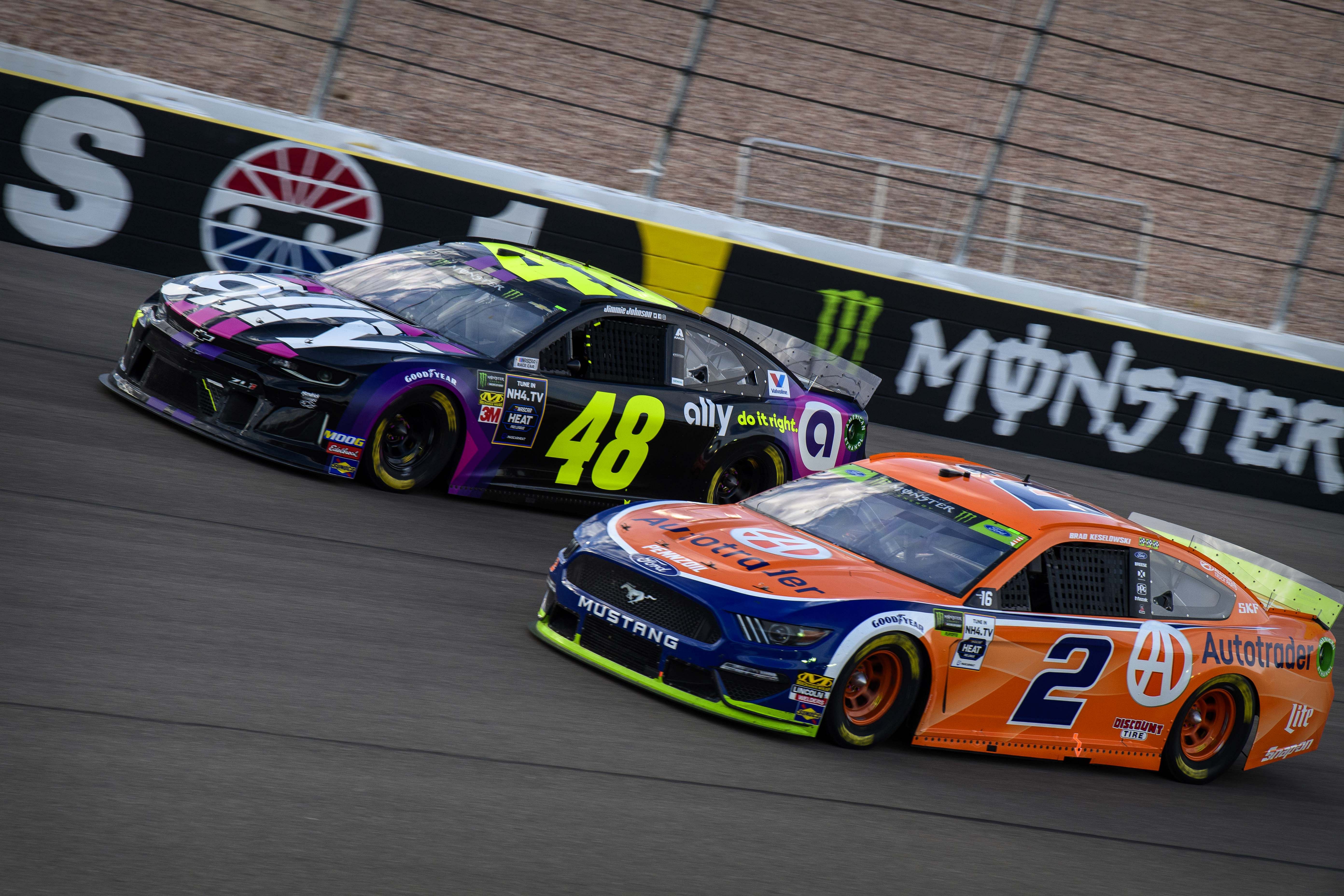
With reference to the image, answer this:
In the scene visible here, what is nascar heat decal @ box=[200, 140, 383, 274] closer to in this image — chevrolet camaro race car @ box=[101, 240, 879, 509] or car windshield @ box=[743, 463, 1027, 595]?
chevrolet camaro race car @ box=[101, 240, 879, 509]

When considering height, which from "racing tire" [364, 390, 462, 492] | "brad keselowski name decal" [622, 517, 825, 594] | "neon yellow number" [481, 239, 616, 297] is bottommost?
"racing tire" [364, 390, 462, 492]

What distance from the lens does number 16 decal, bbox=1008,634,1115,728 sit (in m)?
6.08

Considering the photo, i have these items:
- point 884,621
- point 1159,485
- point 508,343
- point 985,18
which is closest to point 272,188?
point 508,343

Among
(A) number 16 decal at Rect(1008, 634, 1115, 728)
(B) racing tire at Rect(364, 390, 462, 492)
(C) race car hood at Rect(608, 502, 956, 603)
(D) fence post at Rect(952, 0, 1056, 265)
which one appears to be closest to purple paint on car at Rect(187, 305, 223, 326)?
(B) racing tire at Rect(364, 390, 462, 492)

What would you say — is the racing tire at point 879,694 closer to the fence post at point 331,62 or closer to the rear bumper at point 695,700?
the rear bumper at point 695,700

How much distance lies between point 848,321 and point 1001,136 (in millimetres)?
2321

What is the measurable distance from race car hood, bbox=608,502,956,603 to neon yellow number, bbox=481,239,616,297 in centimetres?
272

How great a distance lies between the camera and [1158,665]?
6.43m

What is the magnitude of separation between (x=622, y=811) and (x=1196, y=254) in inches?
476

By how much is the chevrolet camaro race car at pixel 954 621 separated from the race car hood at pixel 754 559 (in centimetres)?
1

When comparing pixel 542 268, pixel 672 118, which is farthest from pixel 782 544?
pixel 672 118

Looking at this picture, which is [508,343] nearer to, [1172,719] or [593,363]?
[593,363]

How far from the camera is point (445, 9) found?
42.3 feet

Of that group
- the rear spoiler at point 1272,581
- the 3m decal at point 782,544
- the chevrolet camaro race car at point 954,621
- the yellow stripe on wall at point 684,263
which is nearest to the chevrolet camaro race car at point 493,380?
the chevrolet camaro race car at point 954,621
